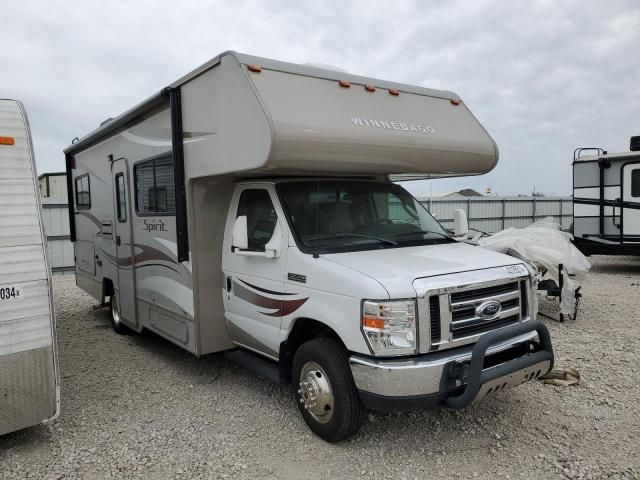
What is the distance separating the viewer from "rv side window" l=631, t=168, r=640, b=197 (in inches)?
471

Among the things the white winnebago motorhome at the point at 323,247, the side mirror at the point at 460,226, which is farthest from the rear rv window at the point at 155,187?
the side mirror at the point at 460,226

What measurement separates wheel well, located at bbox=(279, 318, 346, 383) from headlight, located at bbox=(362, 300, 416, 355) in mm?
706

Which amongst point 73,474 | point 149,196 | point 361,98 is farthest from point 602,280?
point 73,474

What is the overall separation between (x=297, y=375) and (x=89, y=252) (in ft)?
18.3

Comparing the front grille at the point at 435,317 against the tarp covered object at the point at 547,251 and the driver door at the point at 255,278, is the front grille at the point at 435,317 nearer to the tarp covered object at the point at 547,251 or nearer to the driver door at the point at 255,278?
the driver door at the point at 255,278

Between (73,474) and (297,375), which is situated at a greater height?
(297,375)

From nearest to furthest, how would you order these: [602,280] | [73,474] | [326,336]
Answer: [73,474] → [326,336] → [602,280]

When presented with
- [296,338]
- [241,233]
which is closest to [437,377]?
[296,338]

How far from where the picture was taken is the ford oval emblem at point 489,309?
3.88 m

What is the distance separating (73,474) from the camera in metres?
3.76

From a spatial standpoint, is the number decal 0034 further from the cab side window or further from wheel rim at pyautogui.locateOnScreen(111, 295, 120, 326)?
wheel rim at pyautogui.locateOnScreen(111, 295, 120, 326)

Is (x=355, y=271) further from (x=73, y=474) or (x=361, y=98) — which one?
(x=73, y=474)

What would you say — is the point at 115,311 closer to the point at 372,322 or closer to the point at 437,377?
the point at 372,322

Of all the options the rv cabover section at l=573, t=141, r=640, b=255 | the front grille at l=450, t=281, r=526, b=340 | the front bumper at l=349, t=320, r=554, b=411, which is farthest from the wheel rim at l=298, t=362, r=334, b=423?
the rv cabover section at l=573, t=141, r=640, b=255
